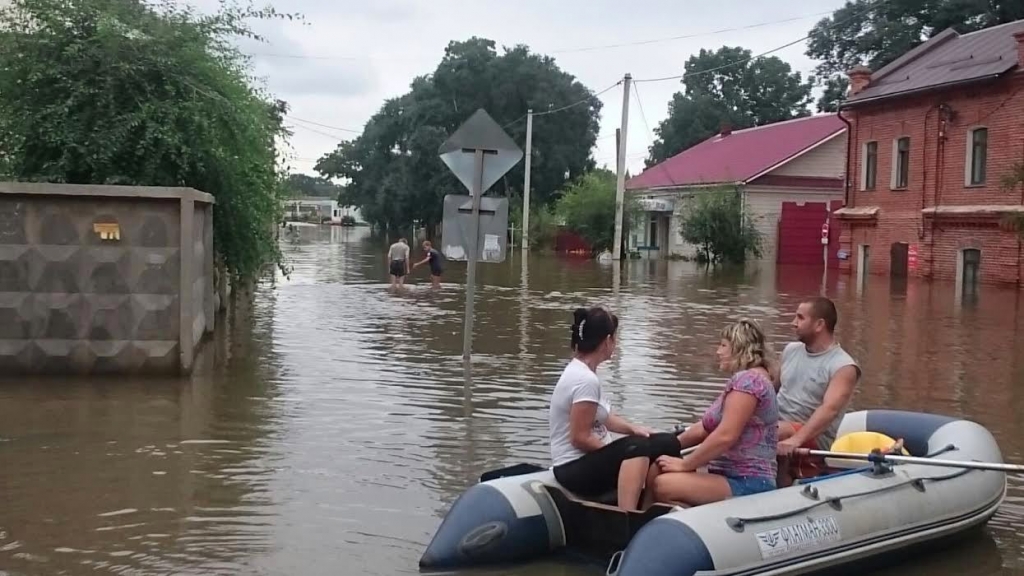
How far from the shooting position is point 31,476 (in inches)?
311

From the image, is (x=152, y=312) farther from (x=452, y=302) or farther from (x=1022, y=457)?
(x=452, y=302)

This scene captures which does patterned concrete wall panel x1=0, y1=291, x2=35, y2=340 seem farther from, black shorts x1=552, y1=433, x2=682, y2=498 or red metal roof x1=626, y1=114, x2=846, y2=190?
red metal roof x1=626, y1=114, x2=846, y2=190

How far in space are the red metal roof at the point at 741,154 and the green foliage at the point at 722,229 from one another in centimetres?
227

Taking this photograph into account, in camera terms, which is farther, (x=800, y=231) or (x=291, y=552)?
(x=800, y=231)

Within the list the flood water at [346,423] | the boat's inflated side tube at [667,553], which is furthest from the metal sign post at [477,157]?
the boat's inflated side tube at [667,553]

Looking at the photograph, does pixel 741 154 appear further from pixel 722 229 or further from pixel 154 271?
pixel 154 271

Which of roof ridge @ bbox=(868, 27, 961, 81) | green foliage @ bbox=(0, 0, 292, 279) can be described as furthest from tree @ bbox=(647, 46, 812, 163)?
green foliage @ bbox=(0, 0, 292, 279)

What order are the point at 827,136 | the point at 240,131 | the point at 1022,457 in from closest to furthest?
1. the point at 1022,457
2. the point at 240,131
3. the point at 827,136

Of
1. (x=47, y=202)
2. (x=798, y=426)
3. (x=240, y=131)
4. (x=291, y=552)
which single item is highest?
(x=240, y=131)

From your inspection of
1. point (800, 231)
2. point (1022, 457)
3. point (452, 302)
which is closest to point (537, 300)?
point (452, 302)

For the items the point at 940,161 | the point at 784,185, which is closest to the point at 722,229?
the point at 784,185

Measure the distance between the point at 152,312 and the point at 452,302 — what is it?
11.4 meters

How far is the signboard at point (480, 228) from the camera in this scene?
40.2ft

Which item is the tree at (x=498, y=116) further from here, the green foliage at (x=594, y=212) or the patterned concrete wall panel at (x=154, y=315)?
the patterned concrete wall panel at (x=154, y=315)
